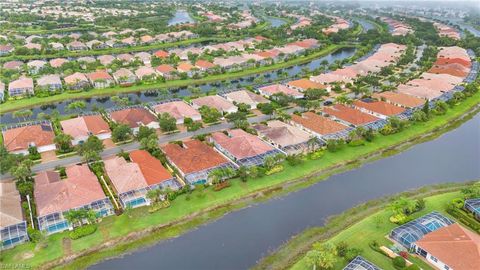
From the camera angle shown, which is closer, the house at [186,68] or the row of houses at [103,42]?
the house at [186,68]

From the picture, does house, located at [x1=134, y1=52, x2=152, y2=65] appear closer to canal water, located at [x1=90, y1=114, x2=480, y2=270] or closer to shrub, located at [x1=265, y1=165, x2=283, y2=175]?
shrub, located at [x1=265, y1=165, x2=283, y2=175]

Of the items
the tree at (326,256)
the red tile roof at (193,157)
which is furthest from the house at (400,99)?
the tree at (326,256)

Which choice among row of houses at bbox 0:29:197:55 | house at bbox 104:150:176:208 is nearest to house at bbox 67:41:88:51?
row of houses at bbox 0:29:197:55

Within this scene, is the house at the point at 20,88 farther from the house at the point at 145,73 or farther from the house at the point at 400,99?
the house at the point at 400,99

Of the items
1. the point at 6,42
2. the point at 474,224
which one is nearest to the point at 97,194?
the point at 474,224

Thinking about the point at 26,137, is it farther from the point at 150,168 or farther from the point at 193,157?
the point at 193,157

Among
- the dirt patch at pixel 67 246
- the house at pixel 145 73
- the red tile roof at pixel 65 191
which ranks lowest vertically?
the house at pixel 145 73

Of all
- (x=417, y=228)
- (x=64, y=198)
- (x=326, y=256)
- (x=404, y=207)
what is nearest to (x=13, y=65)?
(x=64, y=198)

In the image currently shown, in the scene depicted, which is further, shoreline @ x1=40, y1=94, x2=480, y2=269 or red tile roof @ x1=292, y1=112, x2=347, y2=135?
red tile roof @ x1=292, y1=112, x2=347, y2=135
